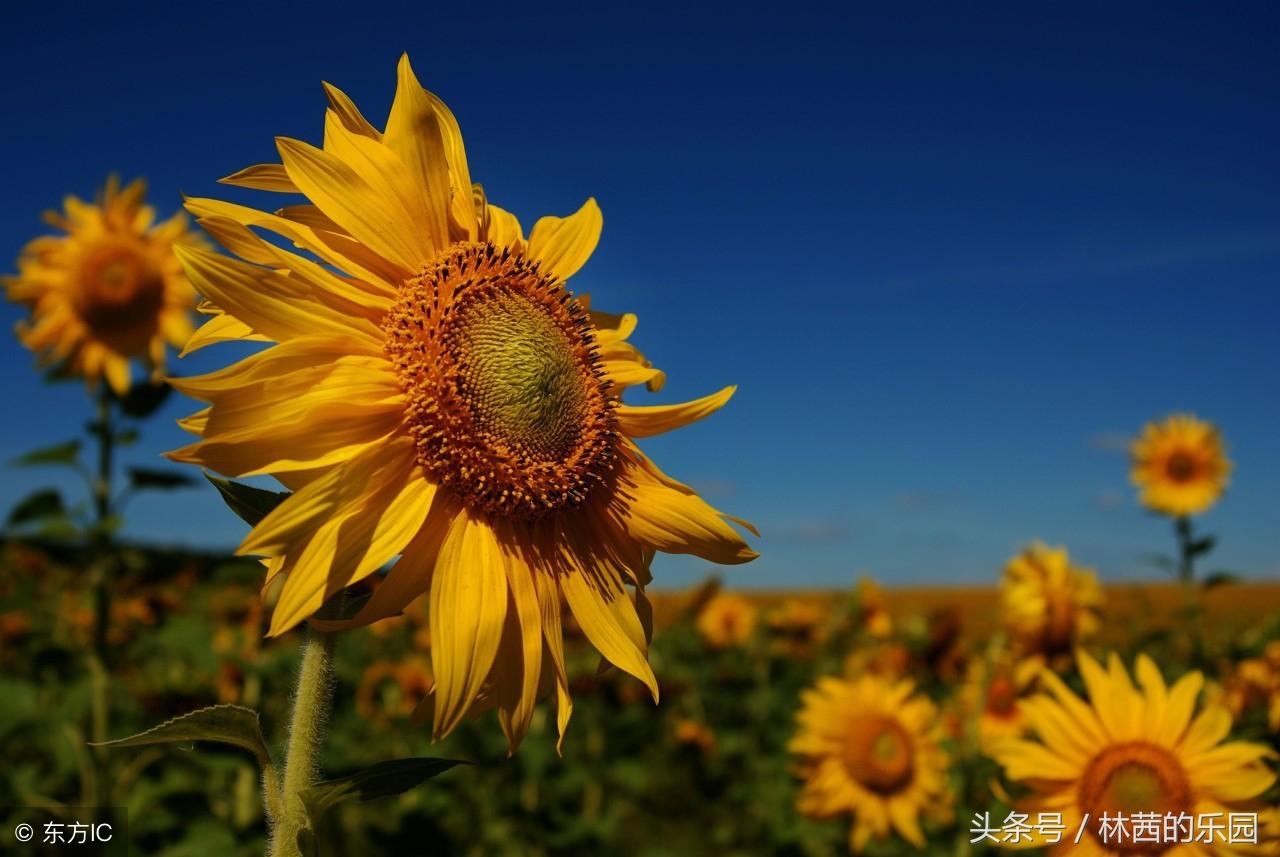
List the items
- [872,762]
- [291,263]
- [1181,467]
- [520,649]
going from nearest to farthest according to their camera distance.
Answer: [291,263] → [520,649] → [872,762] → [1181,467]

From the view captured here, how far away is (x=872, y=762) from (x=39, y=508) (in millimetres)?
4760

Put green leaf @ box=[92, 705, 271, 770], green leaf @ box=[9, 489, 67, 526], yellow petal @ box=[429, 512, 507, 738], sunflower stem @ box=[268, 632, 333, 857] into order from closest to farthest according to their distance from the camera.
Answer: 1. green leaf @ box=[92, 705, 271, 770]
2. sunflower stem @ box=[268, 632, 333, 857]
3. yellow petal @ box=[429, 512, 507, 738]
4. green leaf @ box=[9, 489, 67, 526]

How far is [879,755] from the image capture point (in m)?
5.73

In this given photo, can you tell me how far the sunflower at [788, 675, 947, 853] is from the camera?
5.65m

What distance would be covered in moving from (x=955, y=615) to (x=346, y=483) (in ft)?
27.3

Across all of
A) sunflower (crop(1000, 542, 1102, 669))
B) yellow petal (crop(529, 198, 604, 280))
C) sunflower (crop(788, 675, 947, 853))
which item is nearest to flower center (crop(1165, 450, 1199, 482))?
sunflower (crop(1000, 542, 1102, 669))

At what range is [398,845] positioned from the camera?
5254 mm

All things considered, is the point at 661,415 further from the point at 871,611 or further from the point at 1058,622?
the point at 871,611

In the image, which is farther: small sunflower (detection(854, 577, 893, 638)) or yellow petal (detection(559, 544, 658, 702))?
small sunflower (detection(854, 577, 893, 638))

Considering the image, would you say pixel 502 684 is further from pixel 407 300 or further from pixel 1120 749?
pixel 1120 749

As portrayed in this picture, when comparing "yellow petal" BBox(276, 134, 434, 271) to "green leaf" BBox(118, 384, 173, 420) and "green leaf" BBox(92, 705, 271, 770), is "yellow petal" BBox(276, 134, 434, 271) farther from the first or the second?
"green leaf" BBox(118, 384, 173, 420)

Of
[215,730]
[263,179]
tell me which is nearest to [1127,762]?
[215,730]

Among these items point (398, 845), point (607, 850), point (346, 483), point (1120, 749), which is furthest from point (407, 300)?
point (607, 850)

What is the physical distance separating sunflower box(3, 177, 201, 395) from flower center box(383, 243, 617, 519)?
391 centimetres
